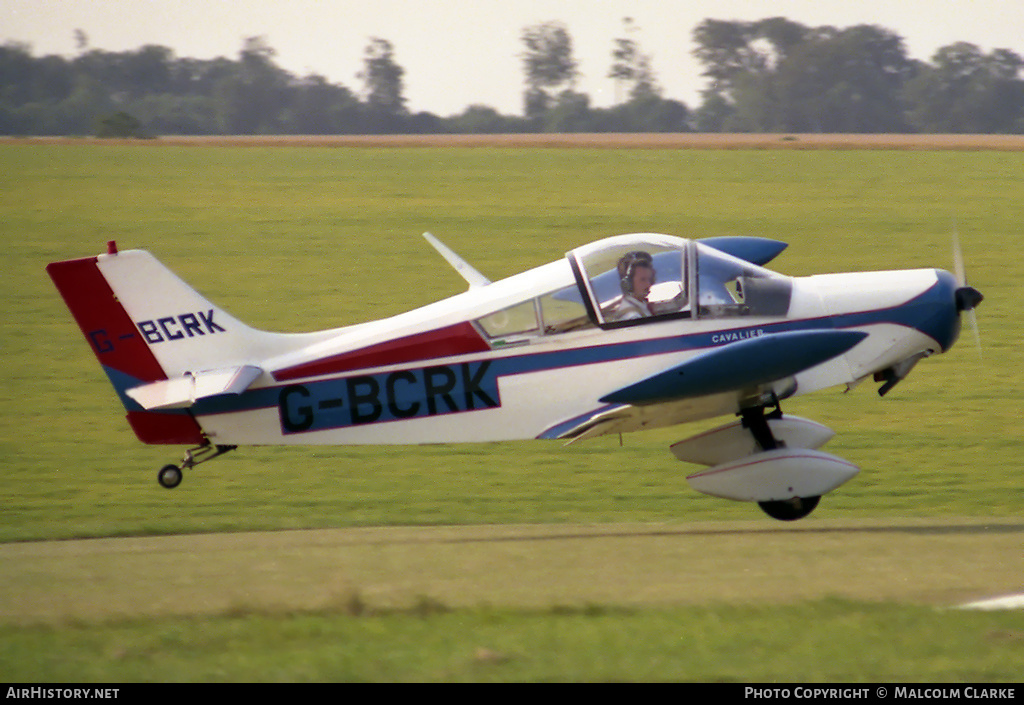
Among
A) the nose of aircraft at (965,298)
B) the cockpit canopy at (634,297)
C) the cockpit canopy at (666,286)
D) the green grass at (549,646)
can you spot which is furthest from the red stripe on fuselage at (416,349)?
the nose of aircraft at (965,298)

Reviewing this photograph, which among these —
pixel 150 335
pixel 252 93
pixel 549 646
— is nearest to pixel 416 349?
pixel 150 335

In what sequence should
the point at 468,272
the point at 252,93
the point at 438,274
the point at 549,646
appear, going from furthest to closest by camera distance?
the point at 252,93 < the point at 438,274 < the point at 468,272 < the point at 549,646

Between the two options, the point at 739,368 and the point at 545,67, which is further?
the point at 545,67

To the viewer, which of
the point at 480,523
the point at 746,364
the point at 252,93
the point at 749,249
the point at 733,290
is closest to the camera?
the point at 746,364

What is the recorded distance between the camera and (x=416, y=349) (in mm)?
9297

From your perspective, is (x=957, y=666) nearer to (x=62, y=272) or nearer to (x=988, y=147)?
(x=62, y=272)

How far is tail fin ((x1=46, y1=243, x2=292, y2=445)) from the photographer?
373 inches

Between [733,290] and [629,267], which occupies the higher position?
[629,267]

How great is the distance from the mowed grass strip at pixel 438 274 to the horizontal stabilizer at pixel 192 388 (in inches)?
58.8

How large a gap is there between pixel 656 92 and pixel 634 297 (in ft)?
231

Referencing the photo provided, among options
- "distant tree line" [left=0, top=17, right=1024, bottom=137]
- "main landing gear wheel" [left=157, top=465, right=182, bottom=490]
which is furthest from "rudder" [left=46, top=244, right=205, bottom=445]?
"distant tree line" [left=0, top=17, right=1024, bottom=137]

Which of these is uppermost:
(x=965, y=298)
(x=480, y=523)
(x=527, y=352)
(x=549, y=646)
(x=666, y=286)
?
(x=666, y=286)

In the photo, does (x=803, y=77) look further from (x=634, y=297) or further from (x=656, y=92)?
(x=634, y=297)

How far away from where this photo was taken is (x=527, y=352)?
9297 mm
